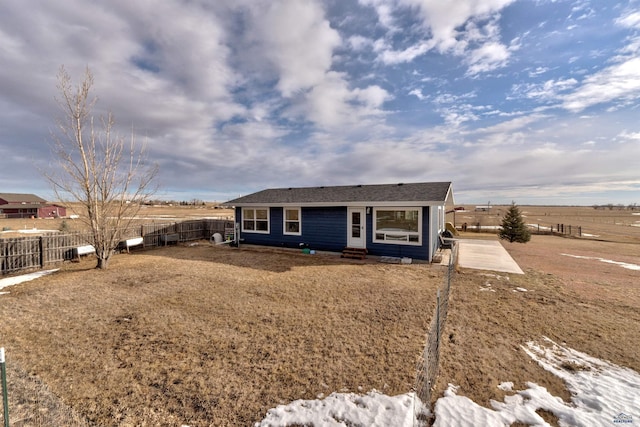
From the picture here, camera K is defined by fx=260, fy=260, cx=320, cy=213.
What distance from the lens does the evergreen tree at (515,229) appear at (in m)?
19.0

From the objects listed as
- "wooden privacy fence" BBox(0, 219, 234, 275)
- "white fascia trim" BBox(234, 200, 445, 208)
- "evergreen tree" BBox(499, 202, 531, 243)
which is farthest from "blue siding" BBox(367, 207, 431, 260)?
"evergreen tree" BBox(499, 202, 531, 243)

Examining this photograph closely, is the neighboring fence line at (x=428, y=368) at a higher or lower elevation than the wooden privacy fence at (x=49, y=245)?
lower

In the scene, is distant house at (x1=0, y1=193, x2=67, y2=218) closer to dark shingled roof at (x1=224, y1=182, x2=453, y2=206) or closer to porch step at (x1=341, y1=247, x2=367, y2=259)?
dark shingled roof at (x1=224, y1=182, x2=453, y2=206)

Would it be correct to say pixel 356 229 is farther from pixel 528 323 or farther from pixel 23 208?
pixel 23 208

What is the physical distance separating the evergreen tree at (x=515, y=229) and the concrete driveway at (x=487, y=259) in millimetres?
6527

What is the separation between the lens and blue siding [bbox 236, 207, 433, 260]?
35.6 feet

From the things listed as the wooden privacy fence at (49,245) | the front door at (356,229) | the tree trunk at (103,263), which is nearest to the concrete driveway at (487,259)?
the front door at (356,229)

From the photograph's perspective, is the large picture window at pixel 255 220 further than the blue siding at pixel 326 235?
Yes

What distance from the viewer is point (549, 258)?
12.3m

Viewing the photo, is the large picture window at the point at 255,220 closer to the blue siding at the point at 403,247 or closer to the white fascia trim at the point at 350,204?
the white fascia trim at the point at 350,204

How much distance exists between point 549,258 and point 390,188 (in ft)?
26.6

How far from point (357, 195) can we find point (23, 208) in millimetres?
60048

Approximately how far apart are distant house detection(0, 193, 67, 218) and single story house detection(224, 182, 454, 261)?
167 ft

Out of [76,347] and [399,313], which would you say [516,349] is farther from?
[76,347]
